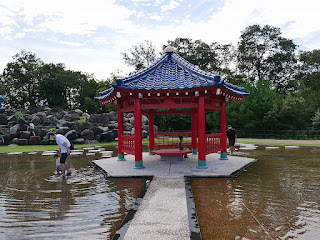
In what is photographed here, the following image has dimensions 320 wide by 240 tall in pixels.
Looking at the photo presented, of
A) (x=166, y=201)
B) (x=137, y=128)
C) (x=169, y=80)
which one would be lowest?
(x=166, y=201)

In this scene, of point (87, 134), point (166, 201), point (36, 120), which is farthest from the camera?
point (36, 120)

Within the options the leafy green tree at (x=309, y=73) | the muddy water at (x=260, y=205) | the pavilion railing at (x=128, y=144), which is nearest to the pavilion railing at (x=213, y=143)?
the muddy water at (x=260, y=205)

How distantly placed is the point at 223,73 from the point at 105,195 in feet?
96.3

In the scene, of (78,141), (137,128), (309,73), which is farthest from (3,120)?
(309,73)

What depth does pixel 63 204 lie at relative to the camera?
17.9 feet

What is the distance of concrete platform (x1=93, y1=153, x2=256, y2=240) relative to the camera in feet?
12.3

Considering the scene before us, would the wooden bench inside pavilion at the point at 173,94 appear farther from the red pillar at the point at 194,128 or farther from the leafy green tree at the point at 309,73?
the leafy green tree at the point at 309,73

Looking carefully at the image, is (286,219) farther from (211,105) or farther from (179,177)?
(211,105)

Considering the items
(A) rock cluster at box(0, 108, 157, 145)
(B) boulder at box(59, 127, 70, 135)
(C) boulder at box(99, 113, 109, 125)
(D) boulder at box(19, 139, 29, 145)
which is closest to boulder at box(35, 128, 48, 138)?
(A) rock cluster at box(0, 108, 157, 145)

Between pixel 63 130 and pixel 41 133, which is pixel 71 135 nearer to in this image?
pixel 63 130

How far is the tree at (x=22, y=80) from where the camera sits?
40.4m

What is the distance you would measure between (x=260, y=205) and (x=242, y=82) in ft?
94.3

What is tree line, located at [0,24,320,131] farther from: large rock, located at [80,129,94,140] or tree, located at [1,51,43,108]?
large rock, located at [80,129,94,140]

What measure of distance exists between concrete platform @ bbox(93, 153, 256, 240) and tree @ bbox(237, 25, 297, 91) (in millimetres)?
30013
